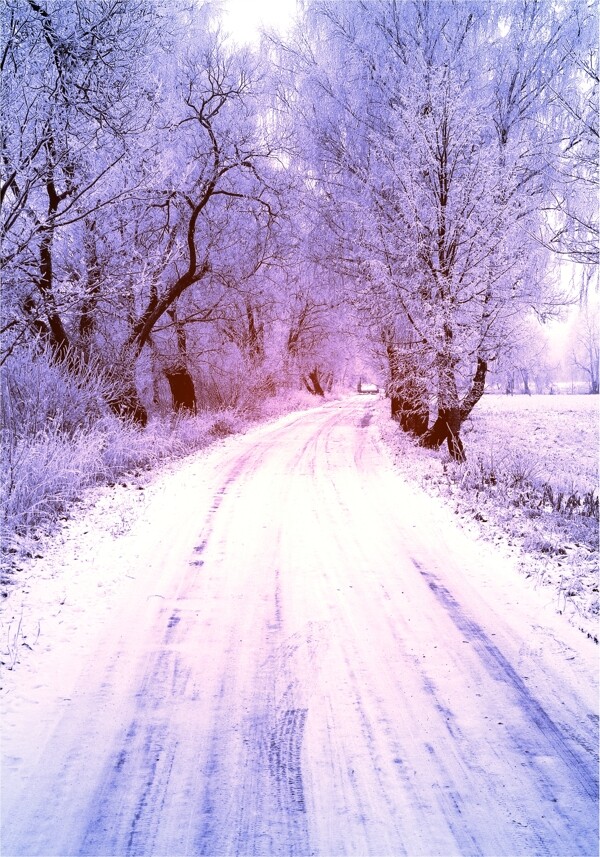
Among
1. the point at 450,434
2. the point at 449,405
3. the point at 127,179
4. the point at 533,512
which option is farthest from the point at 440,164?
the point at 533,512

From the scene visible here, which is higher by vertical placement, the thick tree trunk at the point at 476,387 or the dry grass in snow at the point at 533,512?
the thick tree trunk at the point at 476,387

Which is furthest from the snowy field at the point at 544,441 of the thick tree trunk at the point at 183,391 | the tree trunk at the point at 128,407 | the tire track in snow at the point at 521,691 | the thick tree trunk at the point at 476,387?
the thick tree trunk at the point at 183,391

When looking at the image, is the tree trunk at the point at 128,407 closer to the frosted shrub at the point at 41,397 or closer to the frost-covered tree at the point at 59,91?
the frosted shrub at the point at 41,397

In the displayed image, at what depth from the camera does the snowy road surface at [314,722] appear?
2439mm

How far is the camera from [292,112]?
15.4 m

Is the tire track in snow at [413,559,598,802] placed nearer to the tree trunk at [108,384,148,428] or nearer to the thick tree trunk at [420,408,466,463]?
the thick tree trunk at [420,408,466,463]

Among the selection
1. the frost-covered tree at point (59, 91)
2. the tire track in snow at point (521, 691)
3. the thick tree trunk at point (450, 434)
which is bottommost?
the tire track in snow at point (521, 691)

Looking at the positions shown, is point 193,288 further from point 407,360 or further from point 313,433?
point 407,360

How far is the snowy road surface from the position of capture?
244 cm

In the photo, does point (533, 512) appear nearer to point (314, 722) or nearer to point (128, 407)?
point (314, 722)

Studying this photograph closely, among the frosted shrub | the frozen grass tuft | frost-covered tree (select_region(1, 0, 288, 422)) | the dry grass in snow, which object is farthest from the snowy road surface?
the frosted shrub

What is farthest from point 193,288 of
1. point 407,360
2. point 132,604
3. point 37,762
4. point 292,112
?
point 37,762

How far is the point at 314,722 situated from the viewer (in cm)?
318

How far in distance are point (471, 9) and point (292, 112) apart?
5.01 metres
